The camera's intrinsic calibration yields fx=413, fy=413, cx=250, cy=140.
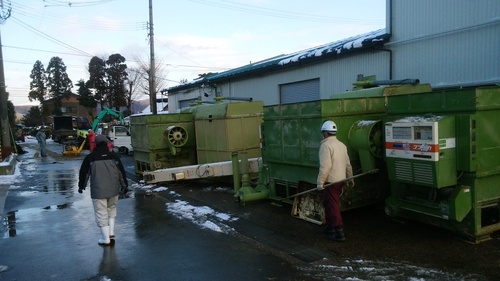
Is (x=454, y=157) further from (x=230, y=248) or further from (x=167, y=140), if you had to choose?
(x=167, y=140)

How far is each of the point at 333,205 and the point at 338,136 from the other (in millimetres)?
1328

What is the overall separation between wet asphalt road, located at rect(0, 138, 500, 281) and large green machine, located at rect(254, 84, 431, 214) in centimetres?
56

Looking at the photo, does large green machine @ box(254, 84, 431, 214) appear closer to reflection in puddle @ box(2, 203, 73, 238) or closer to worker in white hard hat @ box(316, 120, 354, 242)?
worker in white hard hat @ box(316, 120, 354, 242)

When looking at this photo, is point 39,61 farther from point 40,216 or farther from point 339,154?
point 339,154

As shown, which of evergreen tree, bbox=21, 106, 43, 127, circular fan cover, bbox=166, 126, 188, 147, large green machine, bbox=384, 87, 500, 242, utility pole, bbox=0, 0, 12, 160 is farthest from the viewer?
evergreen tree, bbox=21, 106, 43, 127

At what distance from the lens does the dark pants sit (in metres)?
6.19

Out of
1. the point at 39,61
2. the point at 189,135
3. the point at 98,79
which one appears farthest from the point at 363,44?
the point at 39,61

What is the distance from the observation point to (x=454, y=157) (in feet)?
18.1

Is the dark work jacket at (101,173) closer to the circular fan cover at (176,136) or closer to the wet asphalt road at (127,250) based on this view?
the wet asphalt road at (127,250)

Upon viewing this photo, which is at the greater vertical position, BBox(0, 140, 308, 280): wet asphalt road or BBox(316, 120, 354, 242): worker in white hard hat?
BBox(316, 120, 354, 242): worker in white hard hat

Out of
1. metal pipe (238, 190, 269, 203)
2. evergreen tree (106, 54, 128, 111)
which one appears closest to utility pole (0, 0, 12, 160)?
metal pipe (238, 190, 269, 203)

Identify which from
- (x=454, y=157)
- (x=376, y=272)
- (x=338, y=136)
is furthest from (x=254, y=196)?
(x=454, y=157)

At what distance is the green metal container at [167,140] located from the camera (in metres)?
13.3

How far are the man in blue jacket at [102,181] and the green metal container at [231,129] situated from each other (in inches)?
195
